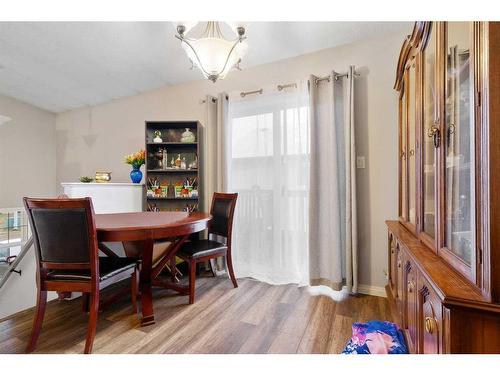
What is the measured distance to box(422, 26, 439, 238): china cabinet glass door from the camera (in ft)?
3.49

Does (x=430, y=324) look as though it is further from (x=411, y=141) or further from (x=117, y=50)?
(x=117, y=50)

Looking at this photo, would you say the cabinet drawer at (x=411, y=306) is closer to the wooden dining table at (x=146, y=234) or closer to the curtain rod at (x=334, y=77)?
the wooden dining table at (x=146, y=234)

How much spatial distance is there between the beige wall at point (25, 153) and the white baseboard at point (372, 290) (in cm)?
518

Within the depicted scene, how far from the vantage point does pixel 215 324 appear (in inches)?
68.9

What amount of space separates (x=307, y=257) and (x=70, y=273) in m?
1.98

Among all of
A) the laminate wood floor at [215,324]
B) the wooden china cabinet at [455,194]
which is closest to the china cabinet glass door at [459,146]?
the wooden china cabinet at [455,194]

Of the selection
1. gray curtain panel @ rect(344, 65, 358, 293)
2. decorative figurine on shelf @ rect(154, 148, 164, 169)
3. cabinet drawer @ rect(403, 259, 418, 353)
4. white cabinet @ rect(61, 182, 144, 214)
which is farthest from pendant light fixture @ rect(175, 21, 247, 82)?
white cabinet @ rect(61, 182, 144, 214)

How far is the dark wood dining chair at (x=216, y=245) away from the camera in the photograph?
2094 mm

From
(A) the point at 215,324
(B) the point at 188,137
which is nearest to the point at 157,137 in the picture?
(B) the point at 188,137

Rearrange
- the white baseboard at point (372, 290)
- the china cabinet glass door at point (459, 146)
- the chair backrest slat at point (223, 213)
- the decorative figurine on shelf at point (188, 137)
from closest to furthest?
the china cabinet glass door at point (459, 146) → the white baseboard at point (372, 290) → the chair backrest slat at point (223, 213) → the decorative figurine on shelf at point (188, 137)

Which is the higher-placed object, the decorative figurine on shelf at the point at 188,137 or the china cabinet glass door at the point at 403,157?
the decorative figurine on shelf at the point at 188,137

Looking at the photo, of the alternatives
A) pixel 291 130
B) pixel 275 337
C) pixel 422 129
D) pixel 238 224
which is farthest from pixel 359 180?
pixel 275 337

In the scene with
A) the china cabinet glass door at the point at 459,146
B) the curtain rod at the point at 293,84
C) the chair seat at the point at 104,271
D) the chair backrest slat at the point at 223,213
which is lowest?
the chair seat at the point at 104,271

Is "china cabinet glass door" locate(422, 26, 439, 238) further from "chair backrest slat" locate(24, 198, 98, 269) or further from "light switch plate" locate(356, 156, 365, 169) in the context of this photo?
"chair backrest slat" locate(24, 198, 98, 269)
